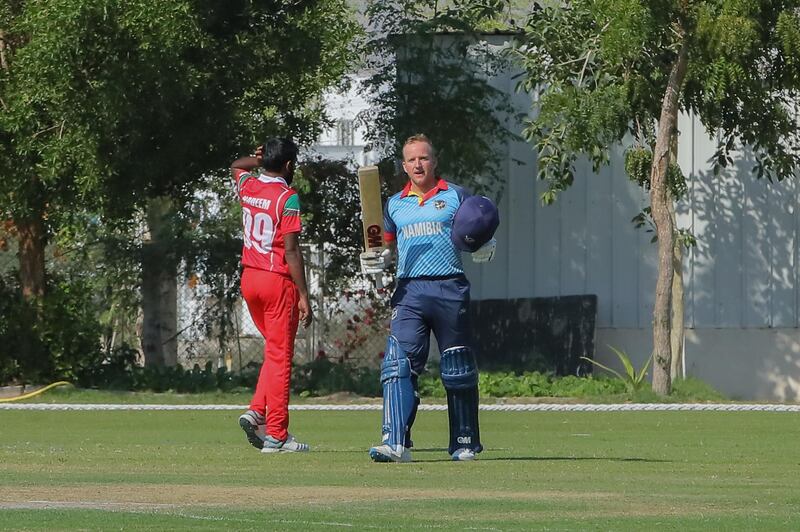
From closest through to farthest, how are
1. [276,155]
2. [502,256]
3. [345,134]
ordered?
[276,155]
[502,256]
[345,134]

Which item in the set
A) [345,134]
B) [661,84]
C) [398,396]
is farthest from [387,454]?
[345,134]

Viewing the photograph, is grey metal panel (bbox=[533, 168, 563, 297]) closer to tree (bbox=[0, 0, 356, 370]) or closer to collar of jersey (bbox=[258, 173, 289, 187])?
tree (bbox=[0, 0, 356, 370])

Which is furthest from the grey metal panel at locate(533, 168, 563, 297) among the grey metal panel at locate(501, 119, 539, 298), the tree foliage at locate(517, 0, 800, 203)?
the tree foliage at locate(517, 0, 800, 203)

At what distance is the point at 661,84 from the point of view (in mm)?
20453

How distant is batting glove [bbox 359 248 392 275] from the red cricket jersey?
2.16ft

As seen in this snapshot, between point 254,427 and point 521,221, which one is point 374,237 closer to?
point 254,427

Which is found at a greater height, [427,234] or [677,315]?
[427,234]

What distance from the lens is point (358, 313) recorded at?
24.4 metres

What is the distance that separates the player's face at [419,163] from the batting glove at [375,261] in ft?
1.61

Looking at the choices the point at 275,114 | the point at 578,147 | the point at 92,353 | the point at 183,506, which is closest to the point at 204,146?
the point at 275,114

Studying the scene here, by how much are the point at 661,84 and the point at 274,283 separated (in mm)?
10698

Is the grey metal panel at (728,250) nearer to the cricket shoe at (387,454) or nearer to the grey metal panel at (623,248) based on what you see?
the grey metal panel at (623,248)

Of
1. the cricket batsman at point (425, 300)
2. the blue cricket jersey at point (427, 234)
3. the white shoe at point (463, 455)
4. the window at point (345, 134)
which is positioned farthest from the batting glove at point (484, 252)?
the window at point (345, 134)

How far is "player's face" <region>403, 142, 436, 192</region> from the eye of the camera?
10180mm
